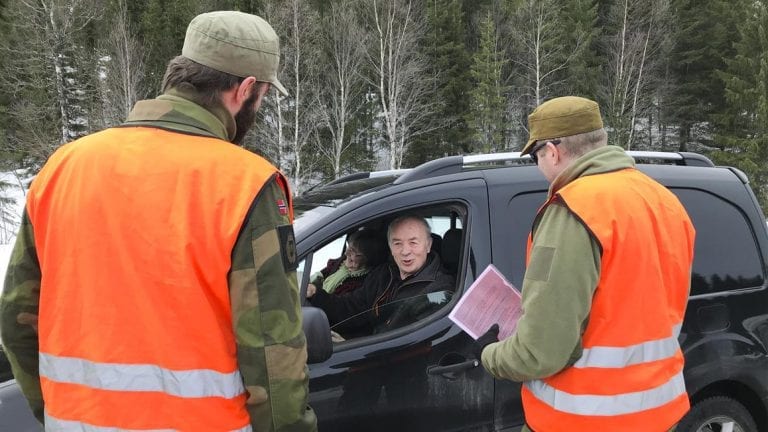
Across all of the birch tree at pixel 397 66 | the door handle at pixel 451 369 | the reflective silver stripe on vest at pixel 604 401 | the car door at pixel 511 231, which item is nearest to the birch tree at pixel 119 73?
the birch tree at pixel 397 66

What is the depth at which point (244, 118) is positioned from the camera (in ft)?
5.07

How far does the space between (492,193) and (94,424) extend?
1822 millimetres

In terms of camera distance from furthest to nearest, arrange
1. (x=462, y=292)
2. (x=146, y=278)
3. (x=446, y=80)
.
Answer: (x=446, y=80)
(x=462, y=292)
(x=146, y=278)

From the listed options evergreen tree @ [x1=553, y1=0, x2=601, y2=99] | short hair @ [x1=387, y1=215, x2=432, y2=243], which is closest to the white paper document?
short hair @ [x1=387, y1=215, x2=432, y2=243]

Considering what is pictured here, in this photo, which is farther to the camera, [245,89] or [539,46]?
[539,46]

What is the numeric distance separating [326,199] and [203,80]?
4.62 feet

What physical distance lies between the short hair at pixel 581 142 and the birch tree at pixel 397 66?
25.5 m

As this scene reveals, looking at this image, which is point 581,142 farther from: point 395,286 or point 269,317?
point 395,286

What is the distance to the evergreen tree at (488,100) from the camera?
30.3 metres

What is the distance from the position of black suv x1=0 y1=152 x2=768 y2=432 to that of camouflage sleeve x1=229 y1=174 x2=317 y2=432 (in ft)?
1.13

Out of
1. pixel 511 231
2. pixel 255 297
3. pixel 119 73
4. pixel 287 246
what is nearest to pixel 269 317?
pixel 255 297

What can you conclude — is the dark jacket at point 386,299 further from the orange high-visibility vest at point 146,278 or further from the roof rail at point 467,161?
the orange high-visibility vest at point 146,278

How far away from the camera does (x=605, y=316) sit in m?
1.74

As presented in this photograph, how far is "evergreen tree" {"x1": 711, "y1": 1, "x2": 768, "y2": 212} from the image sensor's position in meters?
26.8
